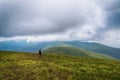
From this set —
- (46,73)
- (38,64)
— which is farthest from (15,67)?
(46,73)

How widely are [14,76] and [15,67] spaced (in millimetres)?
→ 10994

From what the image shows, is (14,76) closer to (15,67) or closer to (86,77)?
(15,67)

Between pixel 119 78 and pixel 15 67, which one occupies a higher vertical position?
pixel 15 67

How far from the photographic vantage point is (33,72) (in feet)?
204

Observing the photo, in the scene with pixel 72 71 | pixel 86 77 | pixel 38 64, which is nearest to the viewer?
pixel 86 77

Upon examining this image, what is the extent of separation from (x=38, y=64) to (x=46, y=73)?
1128 centimetres

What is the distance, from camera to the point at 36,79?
184ft

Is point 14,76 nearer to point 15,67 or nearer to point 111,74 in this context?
point 15,67

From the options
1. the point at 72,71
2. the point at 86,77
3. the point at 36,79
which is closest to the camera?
the point at 36,79

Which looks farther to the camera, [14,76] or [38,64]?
[38,64]

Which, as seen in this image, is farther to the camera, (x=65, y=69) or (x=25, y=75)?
(x=65, y=69)

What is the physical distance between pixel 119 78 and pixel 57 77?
20147 mm

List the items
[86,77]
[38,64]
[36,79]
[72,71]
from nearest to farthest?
[36,79]
[86,77]
[72,71]
[38,64]

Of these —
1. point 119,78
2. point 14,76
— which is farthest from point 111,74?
point 14,76
